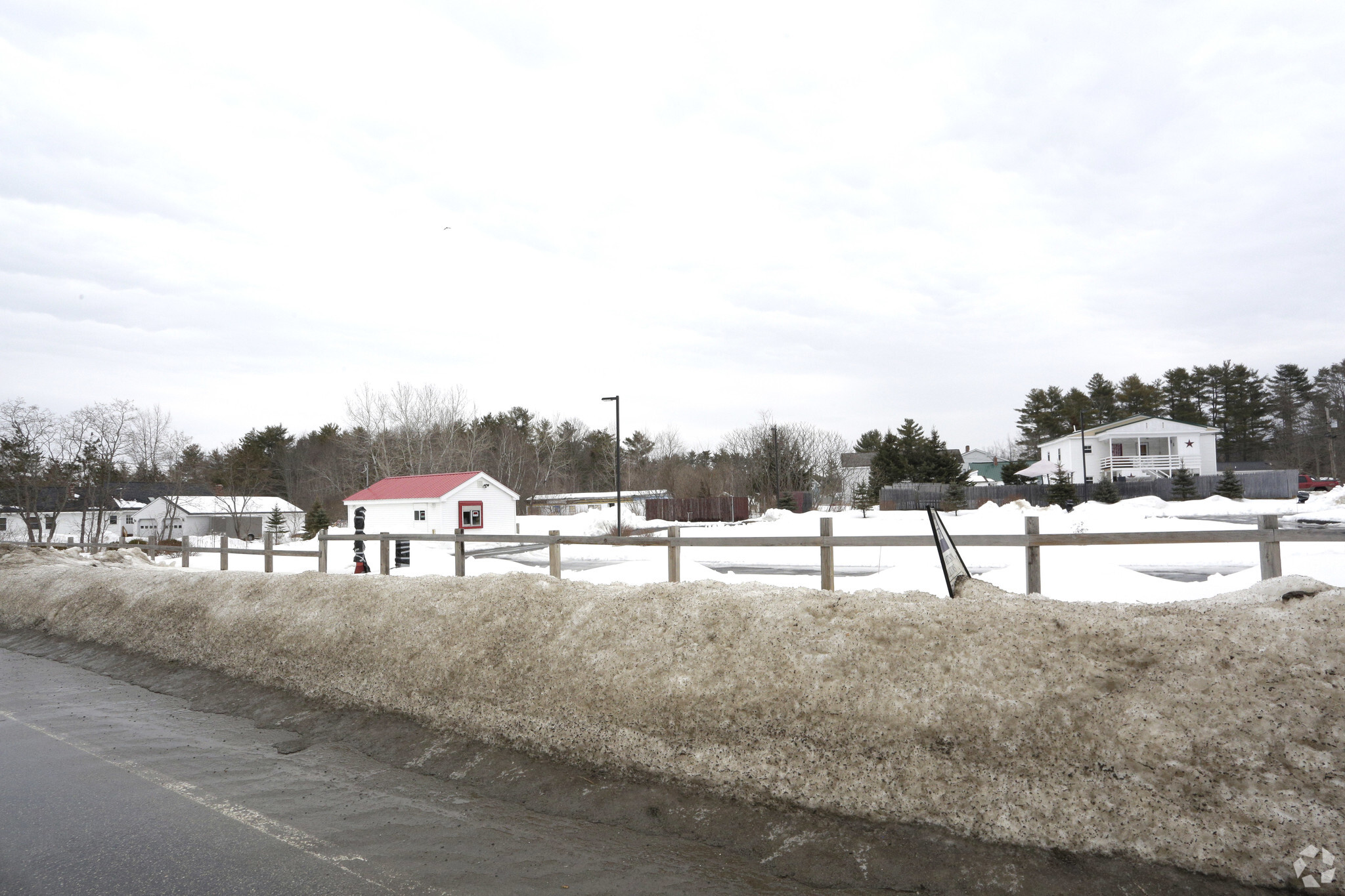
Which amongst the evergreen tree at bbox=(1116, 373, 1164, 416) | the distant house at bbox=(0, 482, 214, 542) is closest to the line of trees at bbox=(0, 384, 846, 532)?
the distant house at bbox=(0, 482, 214, 542)

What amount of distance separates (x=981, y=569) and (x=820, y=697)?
569 inches

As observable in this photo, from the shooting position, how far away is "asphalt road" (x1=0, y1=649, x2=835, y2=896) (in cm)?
388

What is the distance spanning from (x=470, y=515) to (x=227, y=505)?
4202 cm

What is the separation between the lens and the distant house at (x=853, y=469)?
65500 mm

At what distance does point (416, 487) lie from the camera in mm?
30766

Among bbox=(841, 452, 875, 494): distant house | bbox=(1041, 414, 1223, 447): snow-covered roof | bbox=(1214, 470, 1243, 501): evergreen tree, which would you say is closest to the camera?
bbox=(1214, 470, 1243, 501): evergreen tree

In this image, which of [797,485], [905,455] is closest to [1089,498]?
[905,455]

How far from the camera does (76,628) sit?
1147cm

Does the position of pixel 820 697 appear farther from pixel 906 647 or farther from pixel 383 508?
pixel 383 508

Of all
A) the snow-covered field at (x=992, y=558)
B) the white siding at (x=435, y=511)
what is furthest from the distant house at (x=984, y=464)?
the white siding at (x=435, y=511)

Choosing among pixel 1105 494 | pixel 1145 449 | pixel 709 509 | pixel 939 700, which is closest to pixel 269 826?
pixel 939 700

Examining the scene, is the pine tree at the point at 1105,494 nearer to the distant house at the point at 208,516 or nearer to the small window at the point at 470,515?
the small window at the point at 470,515

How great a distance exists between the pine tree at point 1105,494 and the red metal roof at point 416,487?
34.4 meters

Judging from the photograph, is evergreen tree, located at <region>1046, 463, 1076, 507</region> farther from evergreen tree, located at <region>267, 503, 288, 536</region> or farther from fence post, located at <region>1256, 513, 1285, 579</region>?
evergreen tree, located at <region>267, 503, 288, 536</region>
